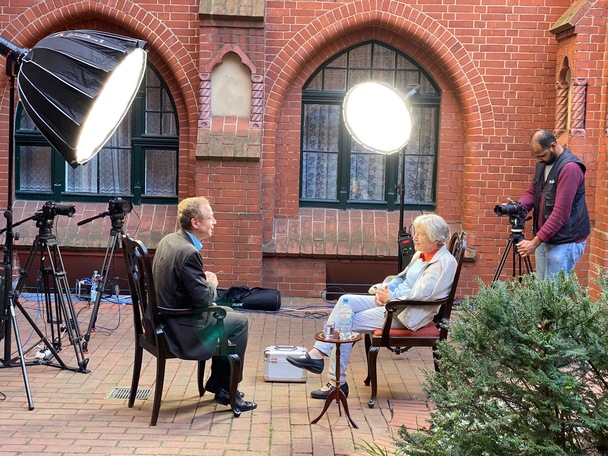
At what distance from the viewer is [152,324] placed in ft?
19.5

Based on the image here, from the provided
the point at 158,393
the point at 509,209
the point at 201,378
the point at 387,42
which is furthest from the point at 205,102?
the point at 158,393

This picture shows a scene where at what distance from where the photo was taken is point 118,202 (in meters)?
7.80

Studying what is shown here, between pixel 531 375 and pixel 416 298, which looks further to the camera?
pixel 416 298

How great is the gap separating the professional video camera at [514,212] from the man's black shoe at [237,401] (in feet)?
10.0

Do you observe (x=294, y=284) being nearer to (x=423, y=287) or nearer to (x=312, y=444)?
(x=423, y=287)

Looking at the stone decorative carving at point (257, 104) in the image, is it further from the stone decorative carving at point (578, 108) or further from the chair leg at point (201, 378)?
the chair leg at point (201, 378)

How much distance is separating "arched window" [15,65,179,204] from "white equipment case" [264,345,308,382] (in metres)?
4.17

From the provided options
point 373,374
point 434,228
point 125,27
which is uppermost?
point 125,27

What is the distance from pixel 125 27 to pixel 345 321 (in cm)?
530

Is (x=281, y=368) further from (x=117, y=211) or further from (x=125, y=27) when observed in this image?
(x=125, y=27)

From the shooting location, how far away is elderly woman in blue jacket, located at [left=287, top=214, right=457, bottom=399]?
6.45 meters

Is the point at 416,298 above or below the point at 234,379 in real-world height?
above

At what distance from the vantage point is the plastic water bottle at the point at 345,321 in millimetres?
6230

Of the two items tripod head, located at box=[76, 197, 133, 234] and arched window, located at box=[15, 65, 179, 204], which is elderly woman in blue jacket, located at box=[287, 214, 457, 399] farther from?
arched window, located at box=[15, 65, 179, 204]
